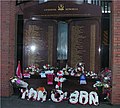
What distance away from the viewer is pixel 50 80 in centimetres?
869

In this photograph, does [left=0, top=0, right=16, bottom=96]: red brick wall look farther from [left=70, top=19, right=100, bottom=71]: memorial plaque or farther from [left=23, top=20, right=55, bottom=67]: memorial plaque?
[left=70, top=19, right=100, bottom=71]: memorial plaque

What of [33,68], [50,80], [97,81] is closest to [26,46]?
[33,68]

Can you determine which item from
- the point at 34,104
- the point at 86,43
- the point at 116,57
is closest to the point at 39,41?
the point at 86,43

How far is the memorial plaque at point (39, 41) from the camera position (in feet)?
29.5

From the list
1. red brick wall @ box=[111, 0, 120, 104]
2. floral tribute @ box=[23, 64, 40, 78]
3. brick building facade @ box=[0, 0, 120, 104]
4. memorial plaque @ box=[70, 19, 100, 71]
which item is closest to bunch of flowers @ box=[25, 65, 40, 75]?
floral tribute @ box=[23, 64, 40, 78]

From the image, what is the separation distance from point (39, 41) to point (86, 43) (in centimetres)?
147

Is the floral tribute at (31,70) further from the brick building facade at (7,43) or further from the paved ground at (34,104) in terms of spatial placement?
the paved ground at (34,104)

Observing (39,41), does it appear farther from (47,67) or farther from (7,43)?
(7,43)

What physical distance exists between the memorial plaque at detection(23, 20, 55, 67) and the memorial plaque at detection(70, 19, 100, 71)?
0.76 meters

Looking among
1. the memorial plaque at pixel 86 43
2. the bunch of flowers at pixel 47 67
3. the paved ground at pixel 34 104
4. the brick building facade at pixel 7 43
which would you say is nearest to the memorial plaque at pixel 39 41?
the bunch of flowers at pixel 47 67

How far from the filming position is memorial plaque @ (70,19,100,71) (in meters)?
8.69

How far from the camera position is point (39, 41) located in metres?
8.98

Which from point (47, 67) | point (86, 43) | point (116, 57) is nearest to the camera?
point (116, 57)

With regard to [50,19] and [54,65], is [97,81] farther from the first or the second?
[50,19]
